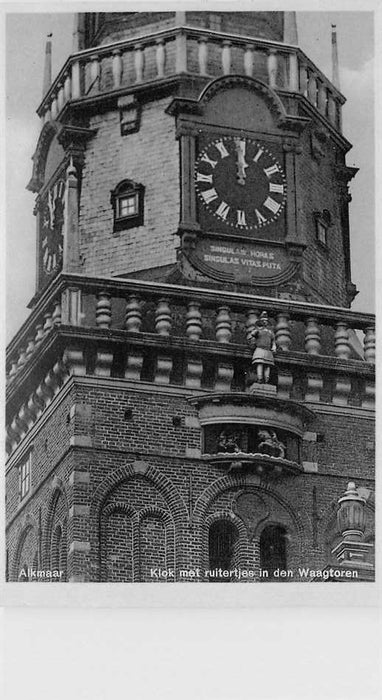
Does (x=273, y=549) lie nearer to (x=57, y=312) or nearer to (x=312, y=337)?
Answer: (x=312, y=337)

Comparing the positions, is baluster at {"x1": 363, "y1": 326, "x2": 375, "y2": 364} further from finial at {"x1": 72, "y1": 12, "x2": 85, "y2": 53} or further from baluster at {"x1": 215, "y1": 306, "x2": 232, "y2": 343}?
finial at {"x1": 72, "y1": 12, "x2": 85, "y2": 53}

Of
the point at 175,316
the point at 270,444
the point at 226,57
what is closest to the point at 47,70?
the point at 226,57

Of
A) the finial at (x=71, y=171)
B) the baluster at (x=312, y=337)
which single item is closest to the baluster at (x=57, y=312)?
the finial at (x=71, y=171)

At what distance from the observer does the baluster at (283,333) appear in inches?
1578

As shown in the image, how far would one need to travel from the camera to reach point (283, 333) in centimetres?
4012

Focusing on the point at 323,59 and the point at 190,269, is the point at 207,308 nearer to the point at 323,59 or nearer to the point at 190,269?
the point at 190,269

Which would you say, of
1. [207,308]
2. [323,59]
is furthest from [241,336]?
[323,59]

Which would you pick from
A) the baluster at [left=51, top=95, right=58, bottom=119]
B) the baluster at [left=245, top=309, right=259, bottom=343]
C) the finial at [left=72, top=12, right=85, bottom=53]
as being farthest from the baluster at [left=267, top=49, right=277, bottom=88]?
the baluster at [left=245, top=309, right=259, bottom=343]

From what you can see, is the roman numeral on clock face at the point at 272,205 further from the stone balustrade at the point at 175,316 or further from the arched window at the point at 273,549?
the arched window at the point at 273,549

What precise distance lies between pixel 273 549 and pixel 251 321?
2.42 meters

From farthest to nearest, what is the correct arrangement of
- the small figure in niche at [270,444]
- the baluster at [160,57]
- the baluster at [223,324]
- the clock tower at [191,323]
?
the baluster at [160,57] → the baluster at [223,324] → the small figure in niche at [270,444] → the clock tower at [191,323]

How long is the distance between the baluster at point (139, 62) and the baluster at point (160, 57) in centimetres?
17

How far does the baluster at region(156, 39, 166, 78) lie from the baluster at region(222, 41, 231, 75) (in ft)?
2.07

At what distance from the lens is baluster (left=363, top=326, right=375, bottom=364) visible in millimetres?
40219
